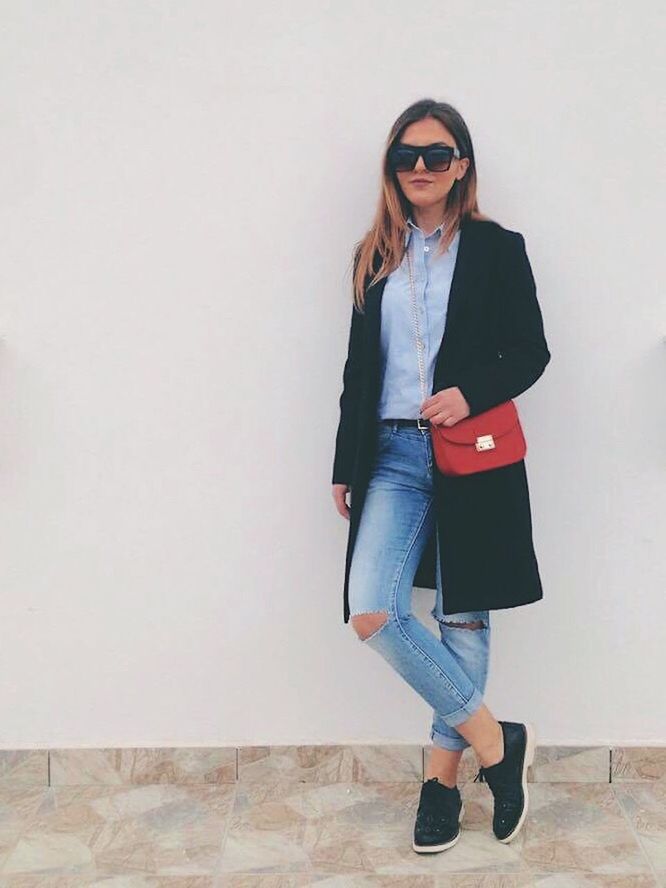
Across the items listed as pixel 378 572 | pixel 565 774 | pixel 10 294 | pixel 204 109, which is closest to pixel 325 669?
pixel 378 572

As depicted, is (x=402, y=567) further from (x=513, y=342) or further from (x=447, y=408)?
(x=513, y=342)

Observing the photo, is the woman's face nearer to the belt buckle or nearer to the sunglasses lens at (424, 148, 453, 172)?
the sunglasses lens at (424, 148, 453, 172)

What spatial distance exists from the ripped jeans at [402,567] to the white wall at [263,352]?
0.27m

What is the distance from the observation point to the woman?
2.08 m

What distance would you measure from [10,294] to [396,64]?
106 centimetres

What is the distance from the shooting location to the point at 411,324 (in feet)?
6.94

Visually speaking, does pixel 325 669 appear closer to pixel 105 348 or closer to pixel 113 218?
pixel 105 348

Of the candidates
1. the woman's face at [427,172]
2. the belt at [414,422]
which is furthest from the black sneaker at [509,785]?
the woman's face at [427,172]

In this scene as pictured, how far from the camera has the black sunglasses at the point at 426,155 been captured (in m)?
2.04

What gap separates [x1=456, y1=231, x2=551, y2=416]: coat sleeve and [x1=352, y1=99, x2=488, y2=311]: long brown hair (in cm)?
13

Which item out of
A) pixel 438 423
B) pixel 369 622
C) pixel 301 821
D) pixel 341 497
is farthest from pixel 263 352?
pixel 301 821

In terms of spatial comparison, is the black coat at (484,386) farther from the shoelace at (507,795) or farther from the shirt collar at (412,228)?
the shoelace at (507,795)

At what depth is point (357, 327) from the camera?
2.20 metres

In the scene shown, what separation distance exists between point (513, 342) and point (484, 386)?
14 cm
